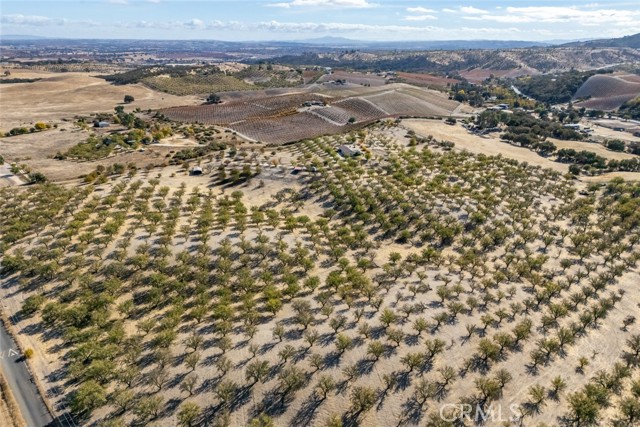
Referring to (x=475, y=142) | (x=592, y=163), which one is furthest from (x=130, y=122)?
(x=592, y=163)

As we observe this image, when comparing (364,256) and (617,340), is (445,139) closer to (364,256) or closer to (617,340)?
(364,256)

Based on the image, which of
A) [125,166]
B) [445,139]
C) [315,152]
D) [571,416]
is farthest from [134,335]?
[445,139]

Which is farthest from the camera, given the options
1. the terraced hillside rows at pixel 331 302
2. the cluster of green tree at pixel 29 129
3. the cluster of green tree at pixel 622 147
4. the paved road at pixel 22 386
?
the cluster of green tree at pixel 29 129

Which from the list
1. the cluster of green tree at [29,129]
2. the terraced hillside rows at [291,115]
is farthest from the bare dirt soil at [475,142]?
the cluster of green tree at [29,129]

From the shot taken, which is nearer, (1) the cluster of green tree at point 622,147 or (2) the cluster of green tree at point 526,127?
(1) the cluster of green tree at point 622,147
